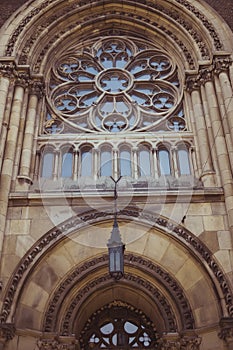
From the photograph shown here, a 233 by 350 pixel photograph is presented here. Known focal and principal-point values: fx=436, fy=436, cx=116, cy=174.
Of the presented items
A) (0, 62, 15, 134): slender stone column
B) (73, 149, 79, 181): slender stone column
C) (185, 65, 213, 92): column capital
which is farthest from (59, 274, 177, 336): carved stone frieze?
(185, 65, 213, 92): column capital

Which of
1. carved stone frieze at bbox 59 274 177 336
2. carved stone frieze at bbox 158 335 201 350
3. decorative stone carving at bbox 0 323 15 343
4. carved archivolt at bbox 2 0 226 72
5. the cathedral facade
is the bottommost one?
carved stone frieze at bbox 158 335 201 350

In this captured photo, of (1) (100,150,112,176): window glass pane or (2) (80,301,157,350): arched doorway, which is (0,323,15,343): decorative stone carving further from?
(1) (100,150,112,176): window glass pane

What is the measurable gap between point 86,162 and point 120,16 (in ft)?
19.4

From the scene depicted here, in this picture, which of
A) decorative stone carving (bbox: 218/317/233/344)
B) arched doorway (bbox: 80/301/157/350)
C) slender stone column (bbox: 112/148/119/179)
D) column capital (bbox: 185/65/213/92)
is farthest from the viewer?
column capital (bbox: 185/65/213/92)

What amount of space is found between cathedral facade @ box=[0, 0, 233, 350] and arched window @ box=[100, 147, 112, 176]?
4 centimetres

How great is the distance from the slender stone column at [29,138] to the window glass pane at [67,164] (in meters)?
0.88

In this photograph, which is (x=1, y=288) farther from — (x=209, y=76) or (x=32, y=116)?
(x=209, y=76)

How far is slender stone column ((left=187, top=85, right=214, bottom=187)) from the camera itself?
10.4 meters

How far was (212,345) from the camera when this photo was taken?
8.17m

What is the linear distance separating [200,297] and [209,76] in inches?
244

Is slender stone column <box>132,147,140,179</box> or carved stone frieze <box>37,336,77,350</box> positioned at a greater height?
slender stone column <box>132,147,140,179</box>

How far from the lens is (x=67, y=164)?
11344mm

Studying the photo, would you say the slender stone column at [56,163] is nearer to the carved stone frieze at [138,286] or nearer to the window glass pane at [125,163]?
the window glass pane at [125,163]

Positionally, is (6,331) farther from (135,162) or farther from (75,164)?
(135,162)
